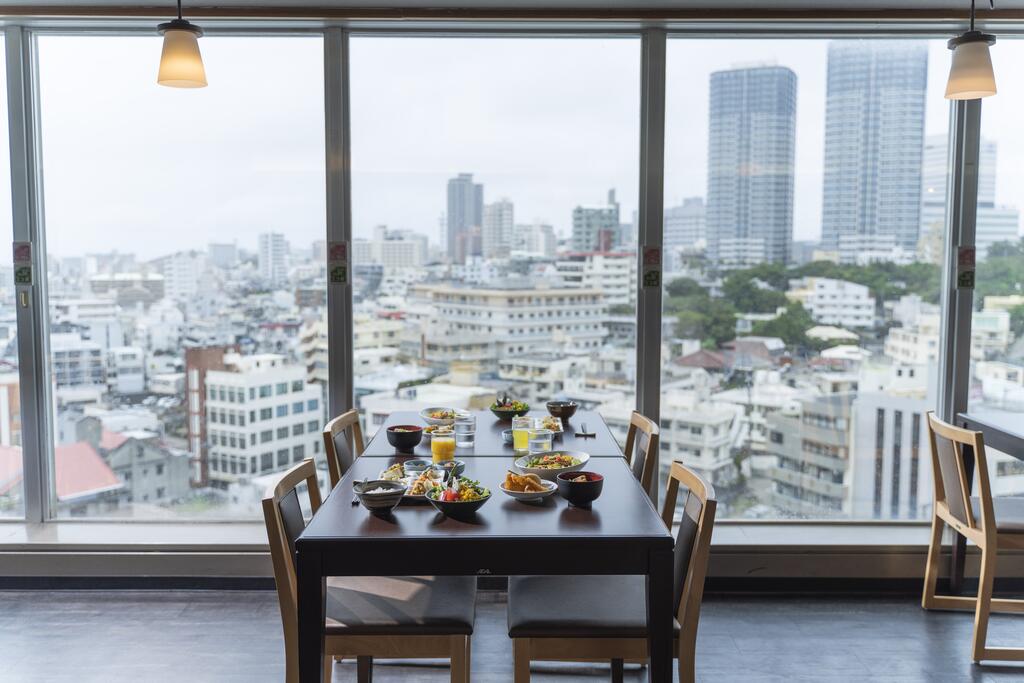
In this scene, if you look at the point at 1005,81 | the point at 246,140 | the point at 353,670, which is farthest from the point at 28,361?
the point at 1005,81

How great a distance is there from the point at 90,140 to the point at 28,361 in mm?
1111

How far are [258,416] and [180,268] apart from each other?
82 cm

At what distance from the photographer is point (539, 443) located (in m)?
2.72

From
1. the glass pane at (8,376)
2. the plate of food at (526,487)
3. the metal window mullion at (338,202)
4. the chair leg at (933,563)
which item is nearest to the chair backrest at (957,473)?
the chair leg at (933,563)

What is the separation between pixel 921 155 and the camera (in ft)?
12.4

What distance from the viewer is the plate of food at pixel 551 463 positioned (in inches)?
96.4

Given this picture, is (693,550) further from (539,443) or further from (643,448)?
(643,448)

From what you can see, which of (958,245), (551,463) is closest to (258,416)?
→ (551,463)

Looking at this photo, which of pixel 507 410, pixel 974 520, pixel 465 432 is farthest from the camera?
pixel 507 410

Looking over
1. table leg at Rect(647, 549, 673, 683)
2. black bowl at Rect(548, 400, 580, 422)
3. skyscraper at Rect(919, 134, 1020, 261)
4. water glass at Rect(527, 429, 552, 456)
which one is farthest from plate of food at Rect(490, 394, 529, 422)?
skyscraper at Rect(919, 134, 1020, 261)

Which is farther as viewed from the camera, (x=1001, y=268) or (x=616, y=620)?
(x=1001, y=268)

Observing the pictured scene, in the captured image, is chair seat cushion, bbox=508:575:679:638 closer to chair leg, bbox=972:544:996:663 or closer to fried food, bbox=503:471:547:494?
fried food, bbox=503:471:547:494

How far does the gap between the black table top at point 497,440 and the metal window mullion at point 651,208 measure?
1.43 ft

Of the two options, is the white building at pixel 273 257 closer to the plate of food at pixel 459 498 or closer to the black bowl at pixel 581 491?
the plate of food at pixel 459 498
